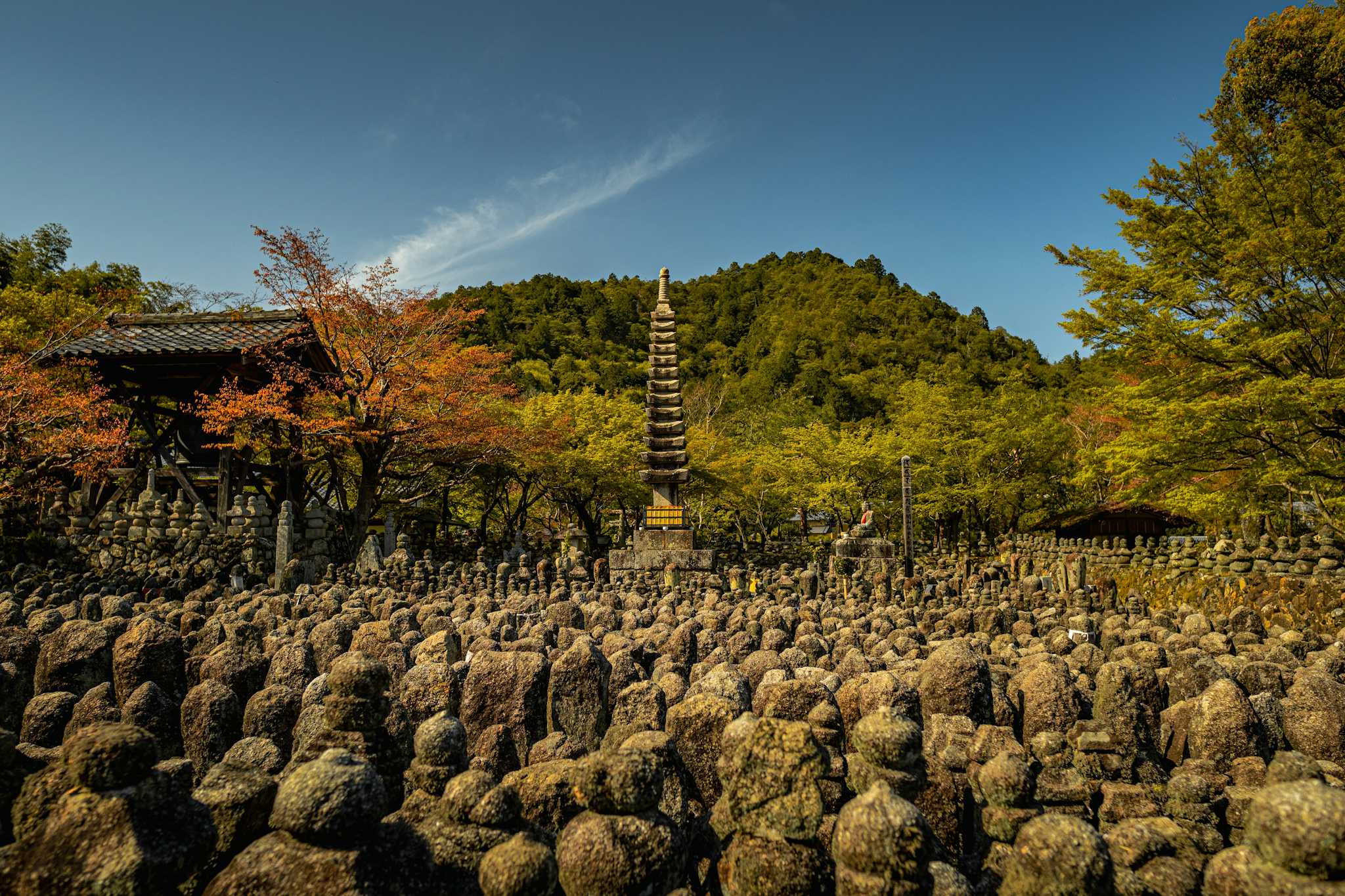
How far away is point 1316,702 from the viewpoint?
3.90 meters

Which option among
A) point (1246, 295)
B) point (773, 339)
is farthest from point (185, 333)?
point (773, 339)

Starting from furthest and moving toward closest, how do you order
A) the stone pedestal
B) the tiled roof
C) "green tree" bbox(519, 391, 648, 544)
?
"green tree" bbox(519, 391, 648, 544) → the stone pedestal → the tiled roof

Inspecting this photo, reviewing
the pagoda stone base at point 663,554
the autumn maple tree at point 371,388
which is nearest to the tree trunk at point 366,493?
the autumn maple tree at point 371,388

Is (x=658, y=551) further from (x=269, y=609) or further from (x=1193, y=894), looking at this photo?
(x=1193, y=894)

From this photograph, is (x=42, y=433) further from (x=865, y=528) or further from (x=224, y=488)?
(x=865, y=528)

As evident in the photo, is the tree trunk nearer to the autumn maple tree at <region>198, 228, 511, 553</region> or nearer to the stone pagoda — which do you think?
the autumn maple tree at <region>198, 228, 511, 553</region>

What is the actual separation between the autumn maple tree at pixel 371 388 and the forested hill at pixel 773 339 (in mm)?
23128

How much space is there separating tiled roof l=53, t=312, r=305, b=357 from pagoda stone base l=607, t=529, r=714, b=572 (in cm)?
866

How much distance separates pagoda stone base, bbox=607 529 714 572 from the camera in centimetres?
1528

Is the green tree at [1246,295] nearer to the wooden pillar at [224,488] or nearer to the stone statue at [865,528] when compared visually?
the stone statue at [865,528]

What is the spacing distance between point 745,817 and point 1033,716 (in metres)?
2.34

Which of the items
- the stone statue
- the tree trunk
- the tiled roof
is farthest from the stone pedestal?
the tiled roof

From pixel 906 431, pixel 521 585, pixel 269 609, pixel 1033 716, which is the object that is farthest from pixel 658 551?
pixel 906 431

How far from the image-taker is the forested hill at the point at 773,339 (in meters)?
48.2
